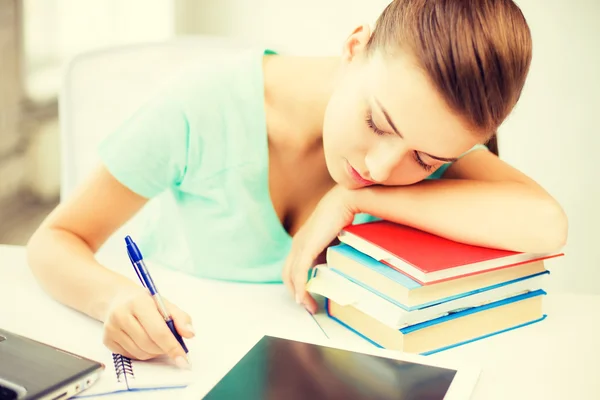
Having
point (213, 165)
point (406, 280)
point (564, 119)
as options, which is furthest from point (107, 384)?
point (564, 119)

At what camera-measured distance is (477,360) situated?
697 mm

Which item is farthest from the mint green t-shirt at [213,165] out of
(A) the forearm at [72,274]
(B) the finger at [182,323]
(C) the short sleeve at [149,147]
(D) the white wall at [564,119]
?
(D) the white wall at [564,119]

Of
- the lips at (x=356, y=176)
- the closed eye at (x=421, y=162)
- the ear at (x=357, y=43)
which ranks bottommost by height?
the lips at (x=356, y=176)

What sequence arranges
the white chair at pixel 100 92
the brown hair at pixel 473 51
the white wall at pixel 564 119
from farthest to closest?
the white wall at pixel 564 119 < the white chair at pixel 100 92 < the brown hair at pixel 473 51

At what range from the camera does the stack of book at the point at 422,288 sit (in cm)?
70

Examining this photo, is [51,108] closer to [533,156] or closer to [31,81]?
[31,81]

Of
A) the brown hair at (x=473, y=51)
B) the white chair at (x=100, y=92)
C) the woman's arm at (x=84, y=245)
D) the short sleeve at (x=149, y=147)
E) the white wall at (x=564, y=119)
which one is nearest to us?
the brown hair at (x=473, y=51)

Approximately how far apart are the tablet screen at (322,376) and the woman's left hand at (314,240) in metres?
0.16

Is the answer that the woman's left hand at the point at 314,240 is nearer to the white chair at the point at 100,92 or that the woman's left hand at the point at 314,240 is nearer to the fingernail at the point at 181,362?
the fingernail at the point at 181,362

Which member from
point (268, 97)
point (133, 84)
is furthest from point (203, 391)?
point (133, 84)

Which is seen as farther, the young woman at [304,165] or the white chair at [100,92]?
the white chair at [100,92]

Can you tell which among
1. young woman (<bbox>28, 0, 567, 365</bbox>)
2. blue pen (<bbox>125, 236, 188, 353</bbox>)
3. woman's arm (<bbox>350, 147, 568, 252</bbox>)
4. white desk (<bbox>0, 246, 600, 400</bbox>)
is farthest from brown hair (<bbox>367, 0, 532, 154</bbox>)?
blue pen (<bbox>125, 236, 188, 353</bbox>)

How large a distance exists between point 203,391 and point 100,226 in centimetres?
41

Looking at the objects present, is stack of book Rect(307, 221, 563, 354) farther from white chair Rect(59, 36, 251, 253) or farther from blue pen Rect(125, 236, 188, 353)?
white chair Rect(59, 36, 251, 253)
